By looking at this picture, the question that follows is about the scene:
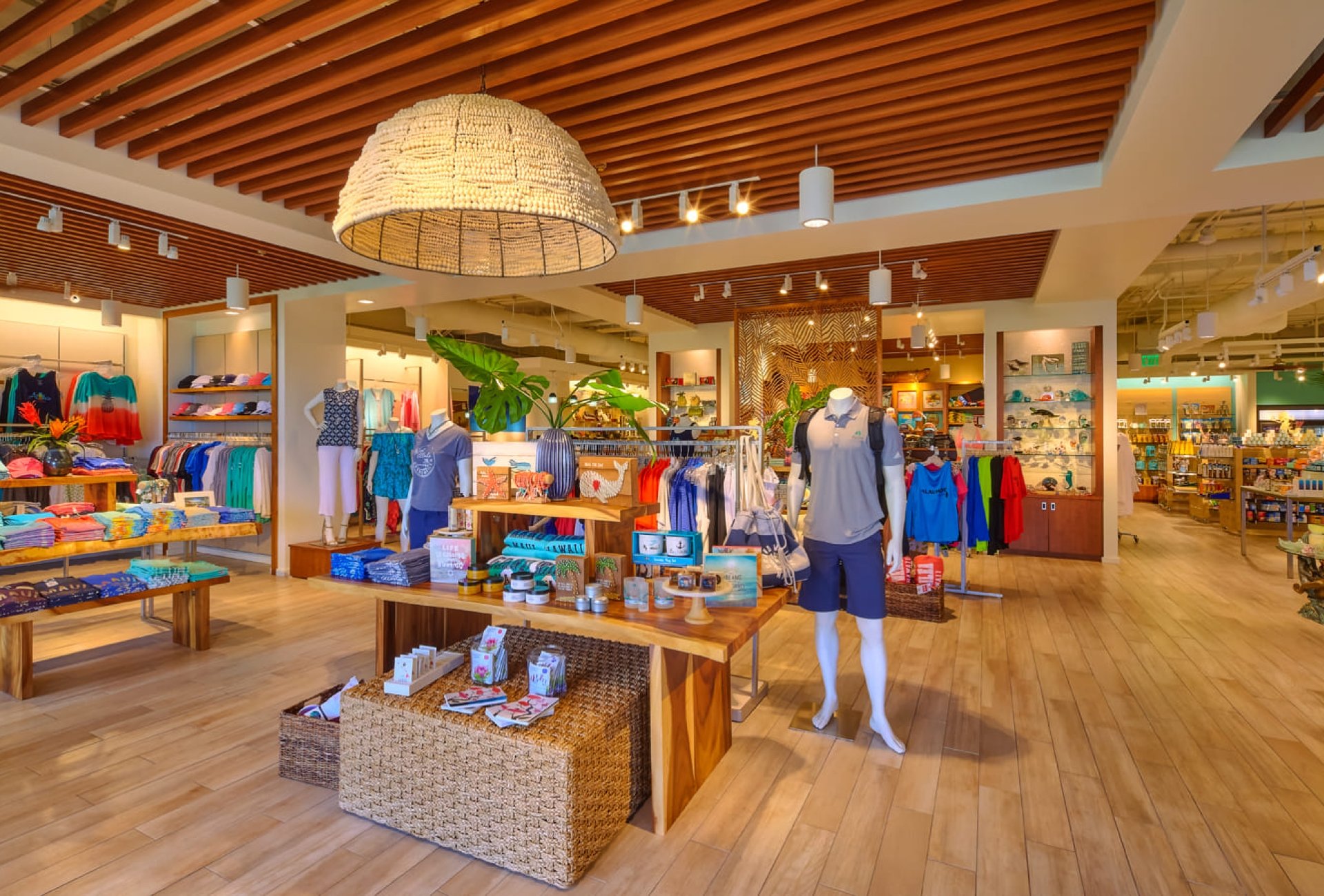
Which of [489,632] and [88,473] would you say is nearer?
[489,632]

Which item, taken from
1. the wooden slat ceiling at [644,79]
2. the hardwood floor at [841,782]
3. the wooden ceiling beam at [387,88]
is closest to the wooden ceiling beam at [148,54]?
the wooden slat ceiling at [644,79]

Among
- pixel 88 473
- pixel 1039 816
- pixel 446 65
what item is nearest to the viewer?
pixel 1039 816

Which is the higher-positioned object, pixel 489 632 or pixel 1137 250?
pixel 1137 250

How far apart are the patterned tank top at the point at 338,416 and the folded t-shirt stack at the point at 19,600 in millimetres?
3224

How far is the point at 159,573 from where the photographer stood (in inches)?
175

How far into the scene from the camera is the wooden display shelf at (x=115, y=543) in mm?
3891

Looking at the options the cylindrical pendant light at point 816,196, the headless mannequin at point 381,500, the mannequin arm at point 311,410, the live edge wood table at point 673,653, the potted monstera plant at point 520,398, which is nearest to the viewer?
the live edge wood table at point 673,653

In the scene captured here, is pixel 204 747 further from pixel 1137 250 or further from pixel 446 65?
pixel 1137 250

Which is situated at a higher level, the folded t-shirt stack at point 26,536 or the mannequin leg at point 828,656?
the folded t-shirt stack at point 26,536

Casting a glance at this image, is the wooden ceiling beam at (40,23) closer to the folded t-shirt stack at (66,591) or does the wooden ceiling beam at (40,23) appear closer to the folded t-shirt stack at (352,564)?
the folded t-shirt stack at (352,564)

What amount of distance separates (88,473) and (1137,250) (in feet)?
29.9

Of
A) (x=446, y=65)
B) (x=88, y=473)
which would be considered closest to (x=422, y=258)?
(x=446, y=65)

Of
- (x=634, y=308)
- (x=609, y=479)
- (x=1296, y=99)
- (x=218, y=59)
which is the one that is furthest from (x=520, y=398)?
(x=634, y=308)

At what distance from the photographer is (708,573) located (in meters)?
2.59
